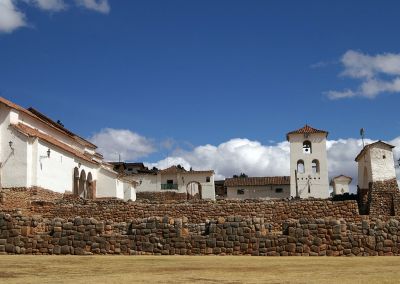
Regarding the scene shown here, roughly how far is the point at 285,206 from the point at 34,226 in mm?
12310

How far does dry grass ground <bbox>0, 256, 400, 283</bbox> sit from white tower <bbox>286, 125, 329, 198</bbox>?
4070 cm

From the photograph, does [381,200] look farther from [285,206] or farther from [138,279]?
[138,279]

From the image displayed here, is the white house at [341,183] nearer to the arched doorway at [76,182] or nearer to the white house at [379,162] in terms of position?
the white house at [379,162]

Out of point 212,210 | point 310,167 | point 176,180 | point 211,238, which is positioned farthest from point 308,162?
point 211,238

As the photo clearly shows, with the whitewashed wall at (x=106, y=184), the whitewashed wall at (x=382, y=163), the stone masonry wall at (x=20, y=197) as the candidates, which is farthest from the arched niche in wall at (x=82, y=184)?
the whitewashed wall at (x=382, y=163)

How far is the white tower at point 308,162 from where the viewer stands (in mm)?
54062

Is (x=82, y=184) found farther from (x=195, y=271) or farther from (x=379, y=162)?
(x=195, y=271)

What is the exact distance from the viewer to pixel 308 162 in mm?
54750

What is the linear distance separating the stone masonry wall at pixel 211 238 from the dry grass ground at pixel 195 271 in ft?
8.27

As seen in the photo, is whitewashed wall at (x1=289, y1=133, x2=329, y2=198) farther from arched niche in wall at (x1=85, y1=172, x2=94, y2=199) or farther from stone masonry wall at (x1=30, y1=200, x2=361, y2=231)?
stone masonry wall at (x1=30, y1=200, x2=361, y2=231)

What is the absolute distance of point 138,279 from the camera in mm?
9867

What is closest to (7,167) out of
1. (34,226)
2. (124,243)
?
(34,226)

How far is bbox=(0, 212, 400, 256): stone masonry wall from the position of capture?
16.4 meters

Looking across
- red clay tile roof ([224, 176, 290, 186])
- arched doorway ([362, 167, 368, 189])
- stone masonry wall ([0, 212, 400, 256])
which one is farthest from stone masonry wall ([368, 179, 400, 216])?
red clay tile roof ([224, 176, 290, 186])
